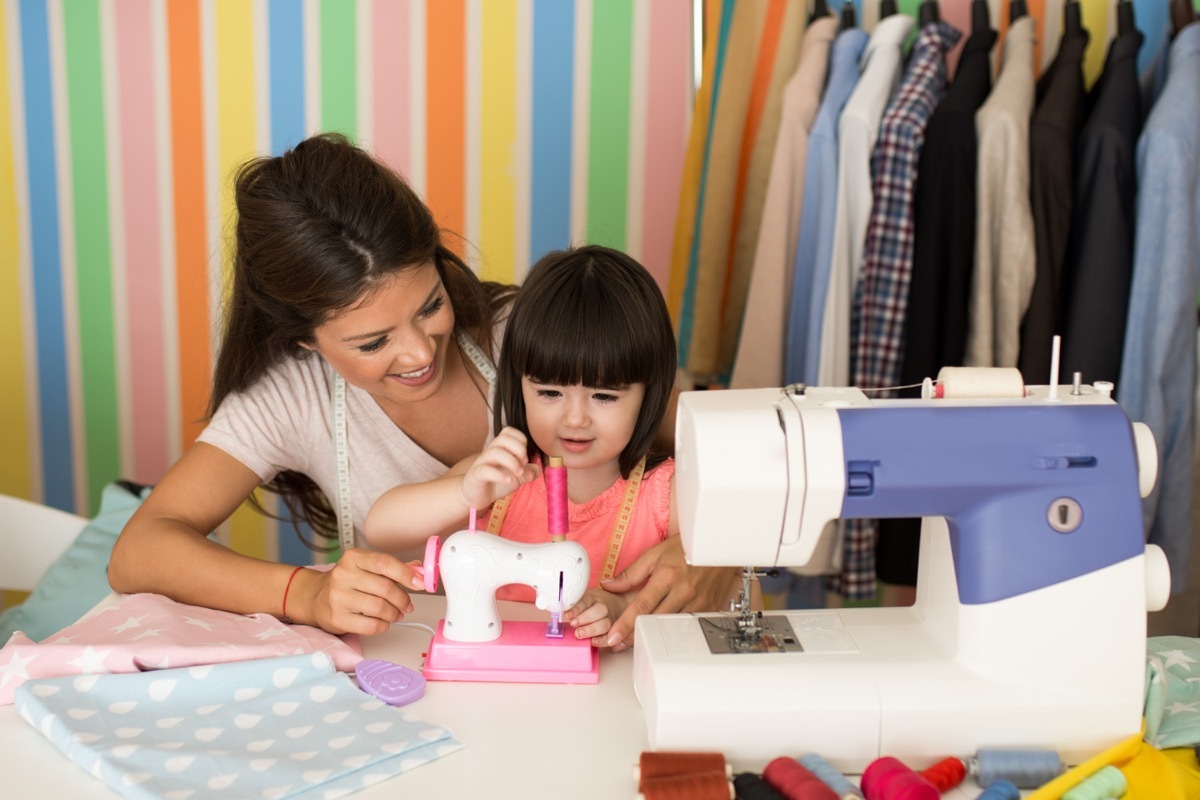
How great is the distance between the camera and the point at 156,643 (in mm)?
1388

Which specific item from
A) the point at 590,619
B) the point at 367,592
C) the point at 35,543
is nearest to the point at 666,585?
the point at 590,619

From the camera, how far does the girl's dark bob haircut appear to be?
66.7 inches

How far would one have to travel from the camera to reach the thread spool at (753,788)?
3.69 feet

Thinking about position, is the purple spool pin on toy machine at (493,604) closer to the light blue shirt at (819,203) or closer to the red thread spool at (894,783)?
the red thread spool at (894,783)

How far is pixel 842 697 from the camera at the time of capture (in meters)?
1.23

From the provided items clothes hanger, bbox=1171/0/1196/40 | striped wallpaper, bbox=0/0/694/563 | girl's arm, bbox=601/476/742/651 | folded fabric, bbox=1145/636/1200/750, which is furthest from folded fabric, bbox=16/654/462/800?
clothes hanger, bbox=1171/0/1196/40

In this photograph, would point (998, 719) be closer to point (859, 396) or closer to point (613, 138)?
point (859, 396)

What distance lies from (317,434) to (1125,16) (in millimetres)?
1713

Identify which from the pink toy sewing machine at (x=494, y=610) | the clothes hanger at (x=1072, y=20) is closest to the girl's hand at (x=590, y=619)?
the pink toy sewing machine at (x=494, y=610)

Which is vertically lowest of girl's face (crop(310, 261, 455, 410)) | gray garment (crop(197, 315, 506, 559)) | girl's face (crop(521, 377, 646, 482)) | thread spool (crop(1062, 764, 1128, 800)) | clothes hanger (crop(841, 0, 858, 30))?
thread spool (crop(1062, 764, 1128, 800))

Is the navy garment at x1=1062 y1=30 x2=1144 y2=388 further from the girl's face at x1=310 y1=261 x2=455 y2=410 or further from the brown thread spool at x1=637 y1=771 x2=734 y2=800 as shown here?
the brown thread spool at x1=637 y1=771 x2=734 y2=800

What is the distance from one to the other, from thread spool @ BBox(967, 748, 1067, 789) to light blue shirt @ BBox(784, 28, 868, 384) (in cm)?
125

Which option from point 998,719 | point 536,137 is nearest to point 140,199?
point 536,137

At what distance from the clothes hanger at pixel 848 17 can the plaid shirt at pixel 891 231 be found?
0.15 metres
